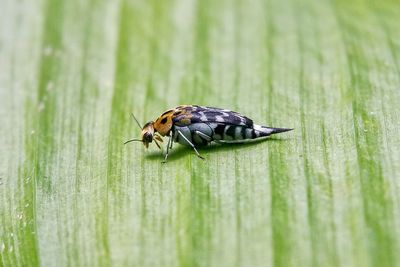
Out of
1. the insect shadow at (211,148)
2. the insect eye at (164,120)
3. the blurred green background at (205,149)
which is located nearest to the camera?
the blurred green background at (205,149)

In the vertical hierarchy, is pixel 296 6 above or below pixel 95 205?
above

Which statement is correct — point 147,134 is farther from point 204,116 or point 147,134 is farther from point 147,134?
point 204,116

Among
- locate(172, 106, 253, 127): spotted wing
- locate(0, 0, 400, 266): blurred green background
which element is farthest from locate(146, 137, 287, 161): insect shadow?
locate(172, 106, 253, 127): spotted wing

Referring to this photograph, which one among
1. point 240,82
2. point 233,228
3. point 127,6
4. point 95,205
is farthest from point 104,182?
point 127,6

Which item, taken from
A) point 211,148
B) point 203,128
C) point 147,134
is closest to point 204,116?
point 203,128

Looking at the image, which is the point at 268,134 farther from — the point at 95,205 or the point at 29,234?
the point at 29,234

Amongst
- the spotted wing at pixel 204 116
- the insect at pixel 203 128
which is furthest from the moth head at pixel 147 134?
the spotted wing at pixel 204 116

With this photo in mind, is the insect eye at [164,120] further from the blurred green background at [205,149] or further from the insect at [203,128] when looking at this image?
the blurred green background at [205,149]
